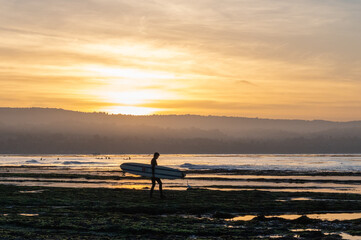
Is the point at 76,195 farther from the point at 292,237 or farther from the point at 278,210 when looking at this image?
the point at 292,237

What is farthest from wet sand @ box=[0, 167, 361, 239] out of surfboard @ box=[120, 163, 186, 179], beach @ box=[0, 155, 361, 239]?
surfboard @ box=[120, 163, 186, 179]

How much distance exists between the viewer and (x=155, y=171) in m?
41.0

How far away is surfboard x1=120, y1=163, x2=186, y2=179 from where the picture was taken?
4059 centimetres

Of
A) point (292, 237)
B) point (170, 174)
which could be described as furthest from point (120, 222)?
point (170, 174)

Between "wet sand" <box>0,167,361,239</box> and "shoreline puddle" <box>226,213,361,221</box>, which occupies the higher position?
"wet sand" <box>0,167,361,239</box>

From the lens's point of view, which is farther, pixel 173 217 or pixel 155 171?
pixel 155 171

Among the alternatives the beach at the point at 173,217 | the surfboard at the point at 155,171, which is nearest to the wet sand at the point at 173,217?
the beach at the point at 173,217

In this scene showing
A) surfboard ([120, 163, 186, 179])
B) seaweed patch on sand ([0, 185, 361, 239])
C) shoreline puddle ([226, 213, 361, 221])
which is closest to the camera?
seaweed patch on sand ([0, 185, 361, 239])

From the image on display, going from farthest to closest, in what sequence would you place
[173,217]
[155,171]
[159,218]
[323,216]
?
[155,171], [323,216], [173,217], [159,218]

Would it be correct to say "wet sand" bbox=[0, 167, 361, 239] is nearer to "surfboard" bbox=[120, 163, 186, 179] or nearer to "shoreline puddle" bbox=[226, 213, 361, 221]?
"shoreline puddle" bbox=[226, 213, 361, 221]

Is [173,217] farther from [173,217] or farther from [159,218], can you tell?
[159,218]

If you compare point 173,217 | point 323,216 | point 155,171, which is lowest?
point 323,216

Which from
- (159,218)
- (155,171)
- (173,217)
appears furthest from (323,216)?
(155,171)

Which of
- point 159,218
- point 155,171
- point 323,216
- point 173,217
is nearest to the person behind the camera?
point 159,218
